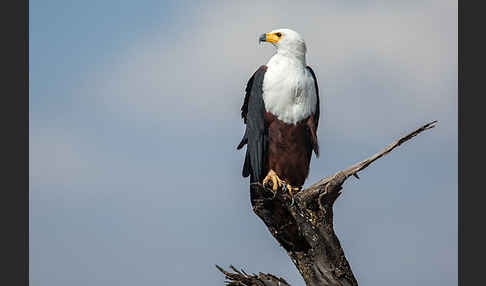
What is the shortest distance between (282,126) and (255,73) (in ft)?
2.62

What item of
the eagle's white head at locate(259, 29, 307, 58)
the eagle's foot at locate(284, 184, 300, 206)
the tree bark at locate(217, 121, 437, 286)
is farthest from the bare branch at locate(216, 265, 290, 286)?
the eagle's white head at locate(259, 29, 307, 58)

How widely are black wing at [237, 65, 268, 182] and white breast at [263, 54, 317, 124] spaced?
92 millimetres

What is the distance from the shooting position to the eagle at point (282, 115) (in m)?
7.12

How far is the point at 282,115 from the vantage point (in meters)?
7.15

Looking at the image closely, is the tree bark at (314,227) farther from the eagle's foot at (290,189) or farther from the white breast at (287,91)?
the white breast at (287,91)

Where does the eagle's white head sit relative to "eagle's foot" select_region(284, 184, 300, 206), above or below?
above

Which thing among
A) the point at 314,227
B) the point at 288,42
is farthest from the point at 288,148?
the point at 288,42

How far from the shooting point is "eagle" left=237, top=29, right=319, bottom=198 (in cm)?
712

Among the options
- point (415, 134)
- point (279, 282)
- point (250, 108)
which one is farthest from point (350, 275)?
point (250, 108)

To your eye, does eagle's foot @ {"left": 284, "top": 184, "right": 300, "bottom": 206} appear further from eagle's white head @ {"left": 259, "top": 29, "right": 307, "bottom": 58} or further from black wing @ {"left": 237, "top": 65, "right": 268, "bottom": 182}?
eagle's white head @ {"left": 259, "top": 29, "right": 307, "bottom": 58}

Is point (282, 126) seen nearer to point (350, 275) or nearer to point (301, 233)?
point (301, 233)

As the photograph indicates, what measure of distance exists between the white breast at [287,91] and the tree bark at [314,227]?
91 centimetres

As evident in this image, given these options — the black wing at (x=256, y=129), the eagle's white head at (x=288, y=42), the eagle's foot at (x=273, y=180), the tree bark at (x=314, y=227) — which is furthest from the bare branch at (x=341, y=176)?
the eagle's white head at (x=288, y=42)

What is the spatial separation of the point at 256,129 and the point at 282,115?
1.27ft
